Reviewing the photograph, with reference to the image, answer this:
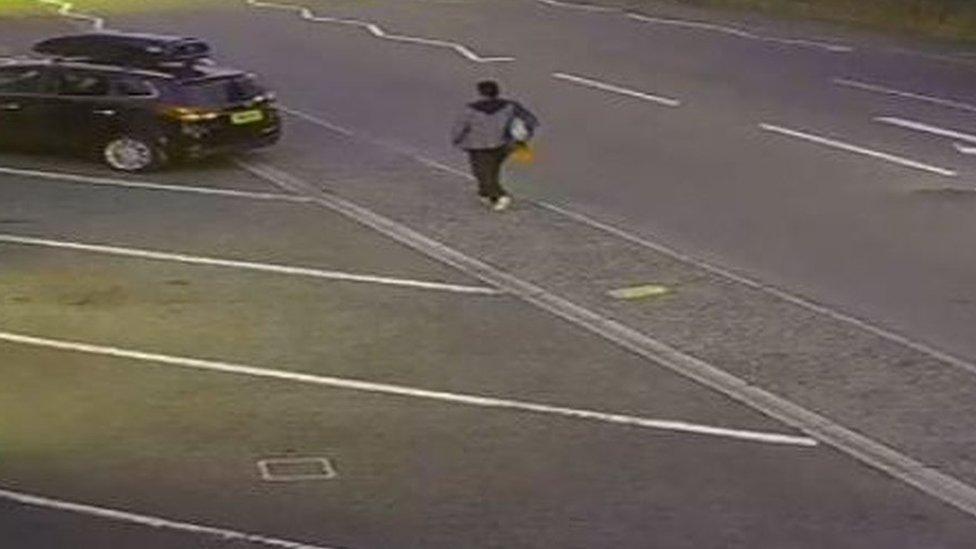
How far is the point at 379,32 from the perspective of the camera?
39.1 metres

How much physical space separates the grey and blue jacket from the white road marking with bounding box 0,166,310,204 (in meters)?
1.98

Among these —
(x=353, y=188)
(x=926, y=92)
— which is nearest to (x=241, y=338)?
(x=353, y=188)

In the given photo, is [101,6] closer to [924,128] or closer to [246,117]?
[246,117]

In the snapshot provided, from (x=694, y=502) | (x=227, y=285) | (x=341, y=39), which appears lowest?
(x=341, y=39)

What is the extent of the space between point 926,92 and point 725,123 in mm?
4680

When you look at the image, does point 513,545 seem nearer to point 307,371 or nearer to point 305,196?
point 307,371

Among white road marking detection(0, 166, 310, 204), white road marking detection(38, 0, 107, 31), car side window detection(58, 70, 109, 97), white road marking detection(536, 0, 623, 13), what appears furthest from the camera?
white road marking detection(536, 0, 623, 13)

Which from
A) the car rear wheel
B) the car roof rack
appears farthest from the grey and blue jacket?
the car roof rack

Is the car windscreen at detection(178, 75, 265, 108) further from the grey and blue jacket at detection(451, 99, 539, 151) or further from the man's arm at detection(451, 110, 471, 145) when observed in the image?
the grey and blue jacket at detection(451, 99, 539, 151)

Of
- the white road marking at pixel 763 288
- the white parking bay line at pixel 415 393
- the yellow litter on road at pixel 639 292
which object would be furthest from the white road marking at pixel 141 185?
the white parking bay line at pixel 415 393

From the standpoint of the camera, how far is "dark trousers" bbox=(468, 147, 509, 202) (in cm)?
2153

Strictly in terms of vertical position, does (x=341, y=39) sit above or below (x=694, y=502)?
below

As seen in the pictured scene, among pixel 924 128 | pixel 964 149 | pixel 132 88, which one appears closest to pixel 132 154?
pixel 132 88

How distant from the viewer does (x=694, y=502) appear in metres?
12.4
